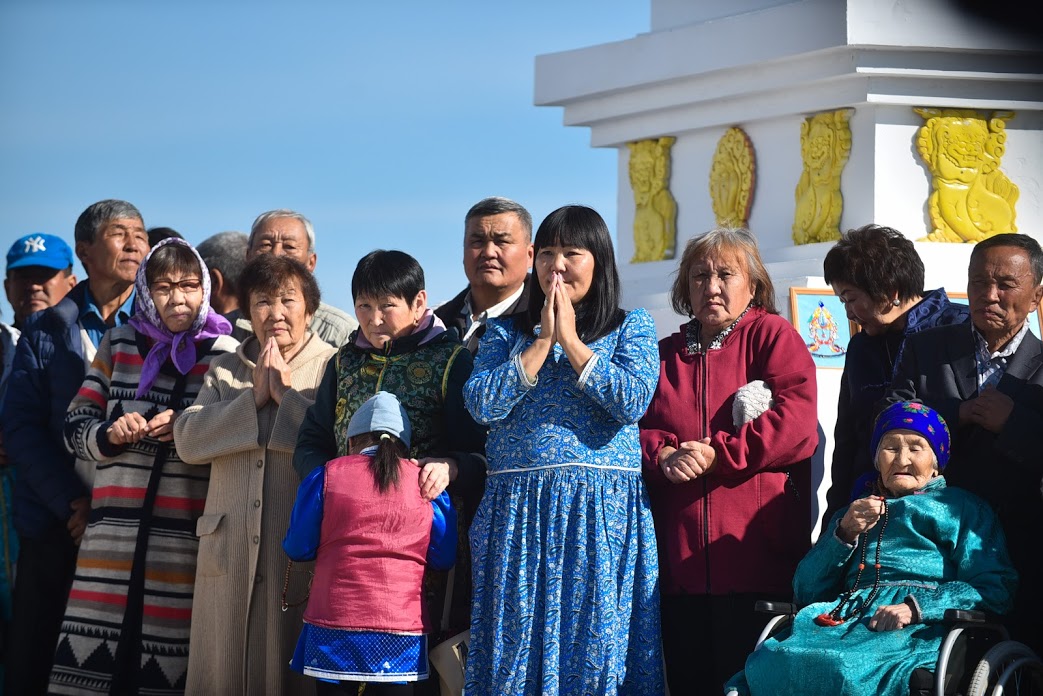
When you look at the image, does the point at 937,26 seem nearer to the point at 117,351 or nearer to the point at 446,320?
Result: the point at 446,320

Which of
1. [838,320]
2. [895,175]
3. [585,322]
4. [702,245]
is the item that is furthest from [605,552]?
[895,175]

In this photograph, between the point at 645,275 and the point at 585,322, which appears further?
the point at 645,275

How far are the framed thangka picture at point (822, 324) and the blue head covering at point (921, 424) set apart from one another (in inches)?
99.1

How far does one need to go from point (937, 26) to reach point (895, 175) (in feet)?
2.97

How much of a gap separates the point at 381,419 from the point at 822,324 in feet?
11.0

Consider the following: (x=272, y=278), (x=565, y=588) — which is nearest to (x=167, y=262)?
(x=272, y=278)

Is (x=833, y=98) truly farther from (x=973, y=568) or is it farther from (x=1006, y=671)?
(x=1006, y=671)

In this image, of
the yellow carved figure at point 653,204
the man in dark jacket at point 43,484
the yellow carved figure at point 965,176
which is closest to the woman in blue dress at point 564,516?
the man in dark jacket at point 43,484

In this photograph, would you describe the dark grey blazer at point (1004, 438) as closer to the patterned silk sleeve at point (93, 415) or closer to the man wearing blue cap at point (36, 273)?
the patterned silk sleeve at point (93, 415)

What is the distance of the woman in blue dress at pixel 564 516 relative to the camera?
4.71 metres

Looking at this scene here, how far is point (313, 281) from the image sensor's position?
5910mm

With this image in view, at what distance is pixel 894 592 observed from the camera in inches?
181

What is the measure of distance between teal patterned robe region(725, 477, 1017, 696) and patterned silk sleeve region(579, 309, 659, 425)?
819mm

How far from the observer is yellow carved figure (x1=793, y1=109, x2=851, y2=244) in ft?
27.7
